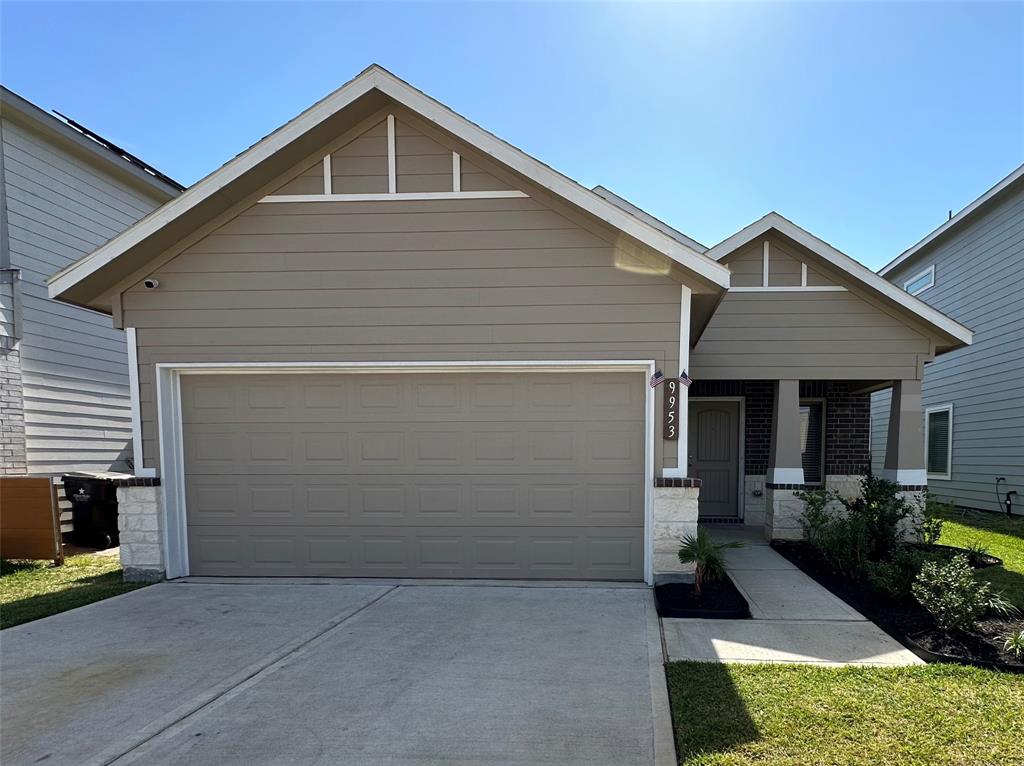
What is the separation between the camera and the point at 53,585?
6.29 m

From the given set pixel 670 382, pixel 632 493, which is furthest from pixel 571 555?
pixel 670 382

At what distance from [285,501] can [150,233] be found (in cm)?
310

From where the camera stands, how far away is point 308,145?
5.82 m

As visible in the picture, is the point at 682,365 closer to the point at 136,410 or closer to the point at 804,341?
the point at 804,341

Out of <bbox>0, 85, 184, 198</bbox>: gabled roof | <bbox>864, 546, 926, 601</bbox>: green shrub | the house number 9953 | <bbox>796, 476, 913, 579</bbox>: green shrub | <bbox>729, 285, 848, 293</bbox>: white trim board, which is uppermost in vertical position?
<bbox>0, 85, 184, 198</bbox>: gabled roof

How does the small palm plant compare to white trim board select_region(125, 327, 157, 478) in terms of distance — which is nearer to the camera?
the small palm plant

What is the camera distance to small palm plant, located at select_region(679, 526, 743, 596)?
536 centimetres

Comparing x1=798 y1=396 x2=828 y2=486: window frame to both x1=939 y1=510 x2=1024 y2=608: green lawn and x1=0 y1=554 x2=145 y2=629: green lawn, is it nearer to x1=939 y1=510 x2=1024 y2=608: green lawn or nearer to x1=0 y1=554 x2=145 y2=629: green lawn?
x1=939 y1=510 x2=1024 y2=608: green lawn

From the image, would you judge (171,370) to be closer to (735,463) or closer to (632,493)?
(632,493)

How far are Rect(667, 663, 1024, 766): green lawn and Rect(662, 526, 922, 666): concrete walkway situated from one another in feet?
0.77

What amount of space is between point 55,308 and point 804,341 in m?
11.7

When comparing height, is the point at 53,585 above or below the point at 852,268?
below

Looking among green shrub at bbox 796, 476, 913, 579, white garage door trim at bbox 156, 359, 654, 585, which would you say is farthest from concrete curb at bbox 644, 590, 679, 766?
green shrub at bbox 796, 476, 913, 579

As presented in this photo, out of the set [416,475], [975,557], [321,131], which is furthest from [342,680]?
[975,557]
